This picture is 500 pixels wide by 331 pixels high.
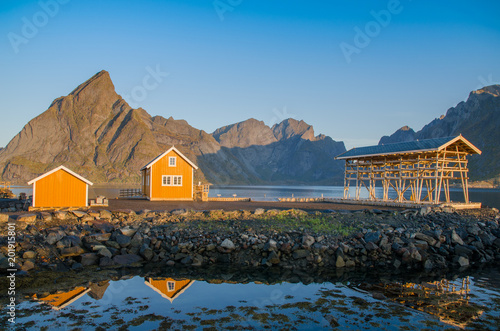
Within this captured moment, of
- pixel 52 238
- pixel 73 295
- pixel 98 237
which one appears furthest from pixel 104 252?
pixel 73 295

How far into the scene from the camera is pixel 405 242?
19.0 metres

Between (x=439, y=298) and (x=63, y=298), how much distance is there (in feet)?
42.0

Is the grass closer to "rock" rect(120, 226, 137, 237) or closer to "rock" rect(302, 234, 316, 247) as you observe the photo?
"rock" rect(302, 234, 316, 247)

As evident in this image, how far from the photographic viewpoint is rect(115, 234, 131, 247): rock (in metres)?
18.0

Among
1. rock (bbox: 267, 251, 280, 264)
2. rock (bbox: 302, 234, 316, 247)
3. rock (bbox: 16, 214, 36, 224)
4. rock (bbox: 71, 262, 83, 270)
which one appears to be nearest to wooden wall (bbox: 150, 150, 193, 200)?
rock (bbox: 16, 214, 36, 224)

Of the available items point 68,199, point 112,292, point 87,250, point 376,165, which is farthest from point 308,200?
point 112,292

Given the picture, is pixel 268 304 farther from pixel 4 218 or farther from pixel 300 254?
pixel 4 218

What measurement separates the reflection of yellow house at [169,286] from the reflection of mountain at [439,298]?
6.84 m

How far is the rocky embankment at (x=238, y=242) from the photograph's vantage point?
16.9 m

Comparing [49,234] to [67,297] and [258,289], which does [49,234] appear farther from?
[258,289]

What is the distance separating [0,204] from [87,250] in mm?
17920

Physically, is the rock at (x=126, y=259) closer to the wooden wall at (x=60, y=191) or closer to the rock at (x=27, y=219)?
the rock at (x=27, y=219)

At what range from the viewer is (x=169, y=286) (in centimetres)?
1337

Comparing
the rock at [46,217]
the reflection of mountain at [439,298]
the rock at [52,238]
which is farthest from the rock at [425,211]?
the rock at [46,217]
